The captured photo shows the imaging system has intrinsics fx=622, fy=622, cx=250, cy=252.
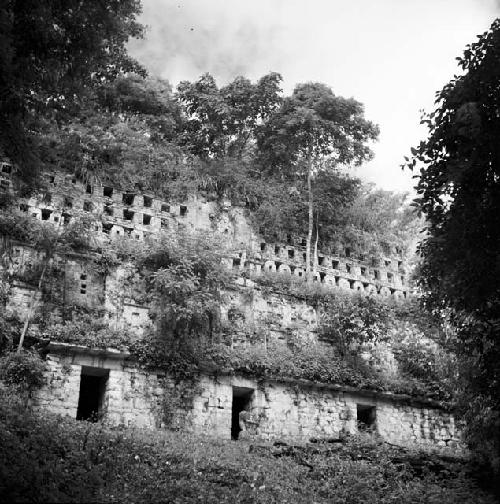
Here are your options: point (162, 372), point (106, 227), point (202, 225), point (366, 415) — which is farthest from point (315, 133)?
point (162, 372)

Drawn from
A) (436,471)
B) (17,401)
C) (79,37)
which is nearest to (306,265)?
(436,471)

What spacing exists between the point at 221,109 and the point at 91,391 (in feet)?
44.2

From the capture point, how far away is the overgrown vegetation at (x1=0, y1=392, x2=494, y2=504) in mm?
9750

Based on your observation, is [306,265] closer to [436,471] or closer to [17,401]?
[436,471]

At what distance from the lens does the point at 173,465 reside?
11516 mm

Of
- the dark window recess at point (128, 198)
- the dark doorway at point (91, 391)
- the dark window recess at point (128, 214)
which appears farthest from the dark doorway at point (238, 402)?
the dark window recess at point (128, 198)

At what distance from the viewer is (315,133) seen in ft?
82.3

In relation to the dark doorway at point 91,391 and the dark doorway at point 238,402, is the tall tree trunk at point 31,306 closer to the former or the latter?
the dark doorway at point 91,391

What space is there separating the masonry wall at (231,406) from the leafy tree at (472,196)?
6983 millimetres

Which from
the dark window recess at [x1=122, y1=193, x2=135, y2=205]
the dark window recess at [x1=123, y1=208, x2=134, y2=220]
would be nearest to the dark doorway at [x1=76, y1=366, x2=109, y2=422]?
the dark window recess at [x1=123, y1=208, x2=134, y2=220]

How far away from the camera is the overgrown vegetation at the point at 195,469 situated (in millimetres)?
9750

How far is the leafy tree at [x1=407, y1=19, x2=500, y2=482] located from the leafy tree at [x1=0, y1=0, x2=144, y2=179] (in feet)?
19.1

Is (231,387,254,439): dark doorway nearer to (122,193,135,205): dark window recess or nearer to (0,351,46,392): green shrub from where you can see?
(0,351,46,392): green shrub

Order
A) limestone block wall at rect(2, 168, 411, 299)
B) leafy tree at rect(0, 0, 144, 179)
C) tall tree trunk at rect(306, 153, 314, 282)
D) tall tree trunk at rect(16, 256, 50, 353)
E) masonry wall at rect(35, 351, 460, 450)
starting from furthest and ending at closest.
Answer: tall tree trunk at rect(306, 153, 314, 282)
limestone block wall at rect(2, 168, 411, 299)
masonry wall at rect(35, 351, 460, 450)
tall tree trunk at rect(16, 256, 50, 353)
leafy tree at rect(0, 0, 144, 179)
